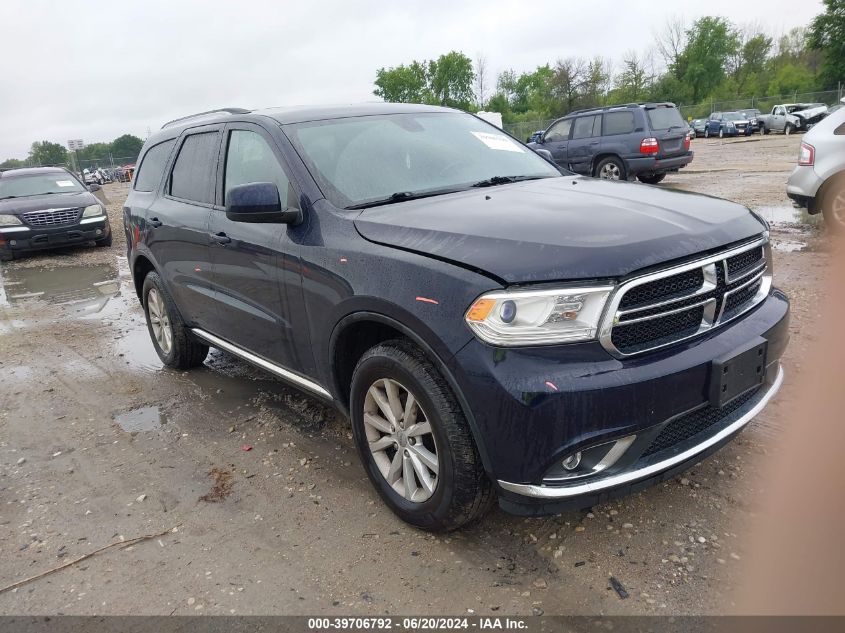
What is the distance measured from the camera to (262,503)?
3.18 m

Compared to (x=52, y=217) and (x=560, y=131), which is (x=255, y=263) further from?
(x=560, y=131)

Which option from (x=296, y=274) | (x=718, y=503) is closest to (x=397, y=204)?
A: (x=296, y=274)

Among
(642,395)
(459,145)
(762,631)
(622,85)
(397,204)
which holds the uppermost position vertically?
(622,85)

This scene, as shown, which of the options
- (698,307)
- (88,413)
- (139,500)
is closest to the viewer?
(698,307)

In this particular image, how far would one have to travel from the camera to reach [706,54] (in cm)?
6731

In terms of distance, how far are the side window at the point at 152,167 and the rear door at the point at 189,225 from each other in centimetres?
25

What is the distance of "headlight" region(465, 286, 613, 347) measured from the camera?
2221mm

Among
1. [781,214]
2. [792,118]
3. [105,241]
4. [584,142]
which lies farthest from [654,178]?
[792,118]

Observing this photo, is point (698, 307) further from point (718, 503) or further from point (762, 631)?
point (762, 631)

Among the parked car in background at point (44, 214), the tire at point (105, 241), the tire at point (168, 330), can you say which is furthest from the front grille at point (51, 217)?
the tire at point (168, 330)

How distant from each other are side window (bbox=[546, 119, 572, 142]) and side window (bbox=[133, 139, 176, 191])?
39.2ft

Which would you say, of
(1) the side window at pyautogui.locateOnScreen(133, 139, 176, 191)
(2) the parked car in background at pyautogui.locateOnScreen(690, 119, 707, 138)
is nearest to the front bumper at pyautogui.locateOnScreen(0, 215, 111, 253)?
(1) the side window at pyautogui.locateOnScreen(133, 139, 176, 191)

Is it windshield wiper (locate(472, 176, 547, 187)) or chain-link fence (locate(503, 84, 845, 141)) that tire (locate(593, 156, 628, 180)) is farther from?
chain-link fence (locate(503, 84, 845, 141))

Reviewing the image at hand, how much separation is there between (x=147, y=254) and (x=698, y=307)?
163 inches
